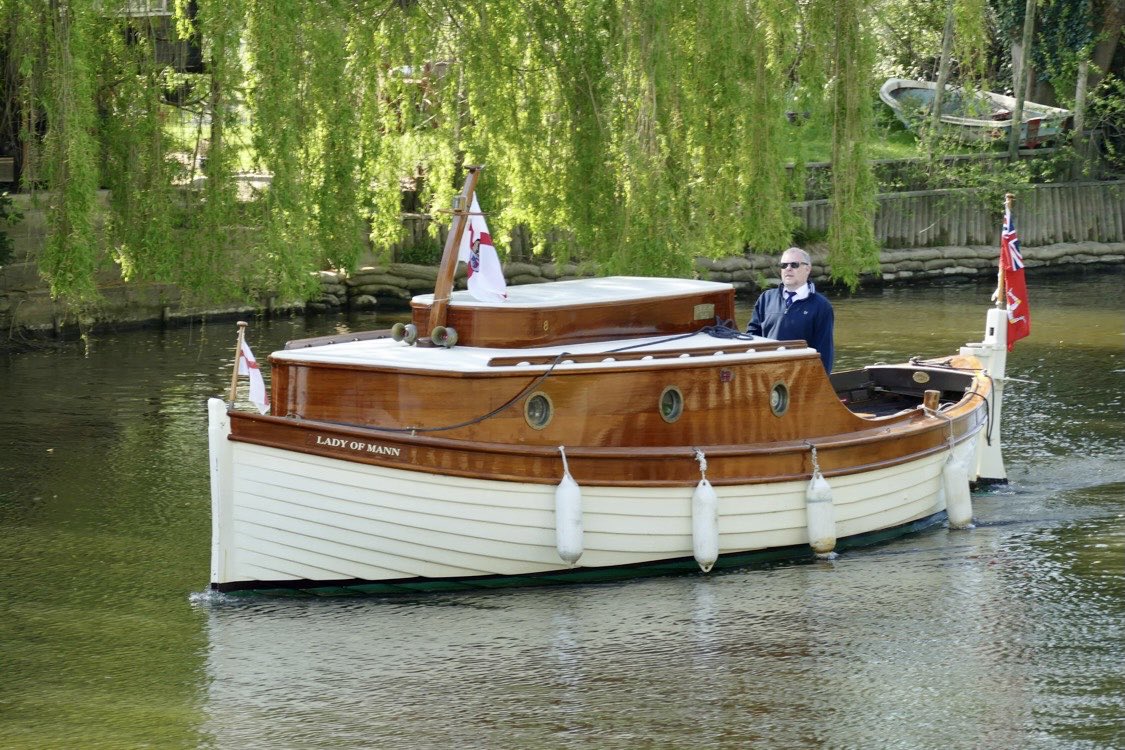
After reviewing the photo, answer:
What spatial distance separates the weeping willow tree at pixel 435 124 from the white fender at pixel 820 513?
199 inches

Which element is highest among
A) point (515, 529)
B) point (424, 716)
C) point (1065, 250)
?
point (1065, 250)

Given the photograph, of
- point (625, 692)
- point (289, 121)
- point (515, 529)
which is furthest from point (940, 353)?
point (625, 692)

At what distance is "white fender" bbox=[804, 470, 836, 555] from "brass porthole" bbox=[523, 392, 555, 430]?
202cm

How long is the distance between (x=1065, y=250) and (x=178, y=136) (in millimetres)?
21217

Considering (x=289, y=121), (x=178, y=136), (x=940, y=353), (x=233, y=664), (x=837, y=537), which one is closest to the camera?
(x=233, y=664)

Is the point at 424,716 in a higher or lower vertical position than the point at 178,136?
lower

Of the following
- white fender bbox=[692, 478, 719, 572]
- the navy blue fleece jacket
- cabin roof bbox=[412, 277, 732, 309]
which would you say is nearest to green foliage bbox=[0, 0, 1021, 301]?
cabin roof bbox=[412, 277, 732, 309]

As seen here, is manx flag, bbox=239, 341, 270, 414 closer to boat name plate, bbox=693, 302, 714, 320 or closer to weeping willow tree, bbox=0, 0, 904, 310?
boat name plate, bbox=693, 302, 714, 320

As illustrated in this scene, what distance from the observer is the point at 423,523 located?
9547 millimetres

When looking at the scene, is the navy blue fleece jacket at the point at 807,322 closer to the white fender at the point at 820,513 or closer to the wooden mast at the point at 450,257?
the white fender at the point at 820,513

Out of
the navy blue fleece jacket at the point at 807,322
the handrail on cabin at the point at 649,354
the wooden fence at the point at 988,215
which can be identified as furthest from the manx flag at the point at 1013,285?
the wooden fence at the point at 988,215

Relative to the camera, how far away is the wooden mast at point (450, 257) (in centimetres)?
1018

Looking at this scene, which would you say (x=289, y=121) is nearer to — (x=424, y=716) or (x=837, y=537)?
(x=837, y=537)

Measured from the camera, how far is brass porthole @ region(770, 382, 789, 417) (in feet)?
35.0
